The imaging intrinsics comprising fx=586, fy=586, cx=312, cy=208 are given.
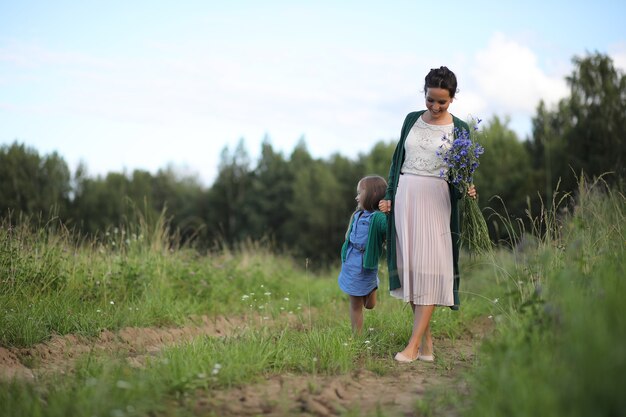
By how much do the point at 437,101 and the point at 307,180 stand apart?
126 ft

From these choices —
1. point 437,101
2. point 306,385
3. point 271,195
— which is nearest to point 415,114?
point 437,101

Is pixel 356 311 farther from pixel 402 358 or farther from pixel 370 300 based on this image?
pixel 402 358

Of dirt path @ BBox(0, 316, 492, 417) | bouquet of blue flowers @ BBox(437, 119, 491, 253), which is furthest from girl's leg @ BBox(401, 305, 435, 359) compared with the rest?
bouquet of blue flowers @ BBox(437, 119, 491, 253)

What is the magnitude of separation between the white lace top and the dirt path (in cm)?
154

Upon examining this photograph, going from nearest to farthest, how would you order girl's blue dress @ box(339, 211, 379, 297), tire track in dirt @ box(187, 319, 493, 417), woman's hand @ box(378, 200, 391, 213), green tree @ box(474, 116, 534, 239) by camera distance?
1. tire track in dirt @ box(187, 319, 493, 417)
2. woman's hand @ box(378, 200, 391, 213)
3. girl's blue dress @ box(339, 211, 379, 297)
4. green tree @ box(474, 116, 534, 239)

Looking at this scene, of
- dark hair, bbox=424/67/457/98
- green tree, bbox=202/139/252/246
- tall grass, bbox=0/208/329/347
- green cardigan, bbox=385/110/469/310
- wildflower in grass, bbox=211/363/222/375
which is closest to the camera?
wildflower in grass, bbox=211/363/222/375

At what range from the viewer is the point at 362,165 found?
4238cm

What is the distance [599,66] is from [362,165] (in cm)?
1937

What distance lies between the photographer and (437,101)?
466cm

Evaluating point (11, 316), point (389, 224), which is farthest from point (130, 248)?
point (389, 224)

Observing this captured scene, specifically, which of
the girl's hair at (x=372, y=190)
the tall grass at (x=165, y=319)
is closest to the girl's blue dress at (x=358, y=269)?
the girl's hair at (x=372, y=190)

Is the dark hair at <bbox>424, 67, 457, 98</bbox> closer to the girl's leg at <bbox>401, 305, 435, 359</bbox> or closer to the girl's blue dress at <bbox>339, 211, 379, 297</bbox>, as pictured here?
the girl's blue dress at <bbox>339, 211, 379, 297</bbox>

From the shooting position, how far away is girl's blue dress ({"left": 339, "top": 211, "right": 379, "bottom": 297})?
540cm

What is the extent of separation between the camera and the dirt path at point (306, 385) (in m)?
3.28
